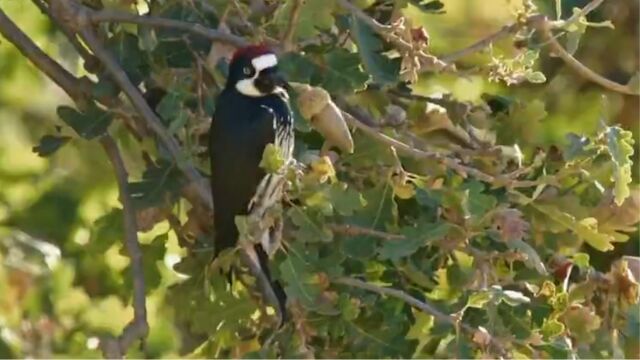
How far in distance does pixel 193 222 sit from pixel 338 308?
405 millimetres

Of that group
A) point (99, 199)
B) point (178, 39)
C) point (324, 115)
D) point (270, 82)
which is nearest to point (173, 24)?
point (178, 39)

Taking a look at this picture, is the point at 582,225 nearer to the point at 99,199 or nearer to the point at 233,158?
the point at 233,158

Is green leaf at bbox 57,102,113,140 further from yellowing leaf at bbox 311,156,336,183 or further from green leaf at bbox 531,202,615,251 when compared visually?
green leaf at bbox 531,202,615,251

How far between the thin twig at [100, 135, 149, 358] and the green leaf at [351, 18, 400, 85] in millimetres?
477

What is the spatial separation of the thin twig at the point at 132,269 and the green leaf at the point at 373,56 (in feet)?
1.57

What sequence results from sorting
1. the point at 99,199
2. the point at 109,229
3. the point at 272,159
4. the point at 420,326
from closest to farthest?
the point at 272,159
the point at 420,326
the point at 109,229
the point at 99,199

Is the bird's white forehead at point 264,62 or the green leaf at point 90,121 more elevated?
the bird's white forehead at point 264,62

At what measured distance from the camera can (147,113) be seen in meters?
2.59

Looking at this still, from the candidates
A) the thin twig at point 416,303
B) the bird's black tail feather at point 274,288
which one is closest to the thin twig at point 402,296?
the thin twig at point 416,303

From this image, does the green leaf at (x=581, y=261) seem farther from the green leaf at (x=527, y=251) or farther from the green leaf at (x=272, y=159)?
the green leaf at (x=272, y=159)

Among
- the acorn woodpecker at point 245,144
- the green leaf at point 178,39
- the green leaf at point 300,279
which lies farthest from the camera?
the green leaf at point 178,39

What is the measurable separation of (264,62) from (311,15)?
0.14 metres

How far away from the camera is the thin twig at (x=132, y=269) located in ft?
8.48

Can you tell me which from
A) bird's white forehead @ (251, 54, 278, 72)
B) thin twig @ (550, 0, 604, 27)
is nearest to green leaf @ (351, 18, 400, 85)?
bird's white forehead @ (251, 54, 278, 72)
